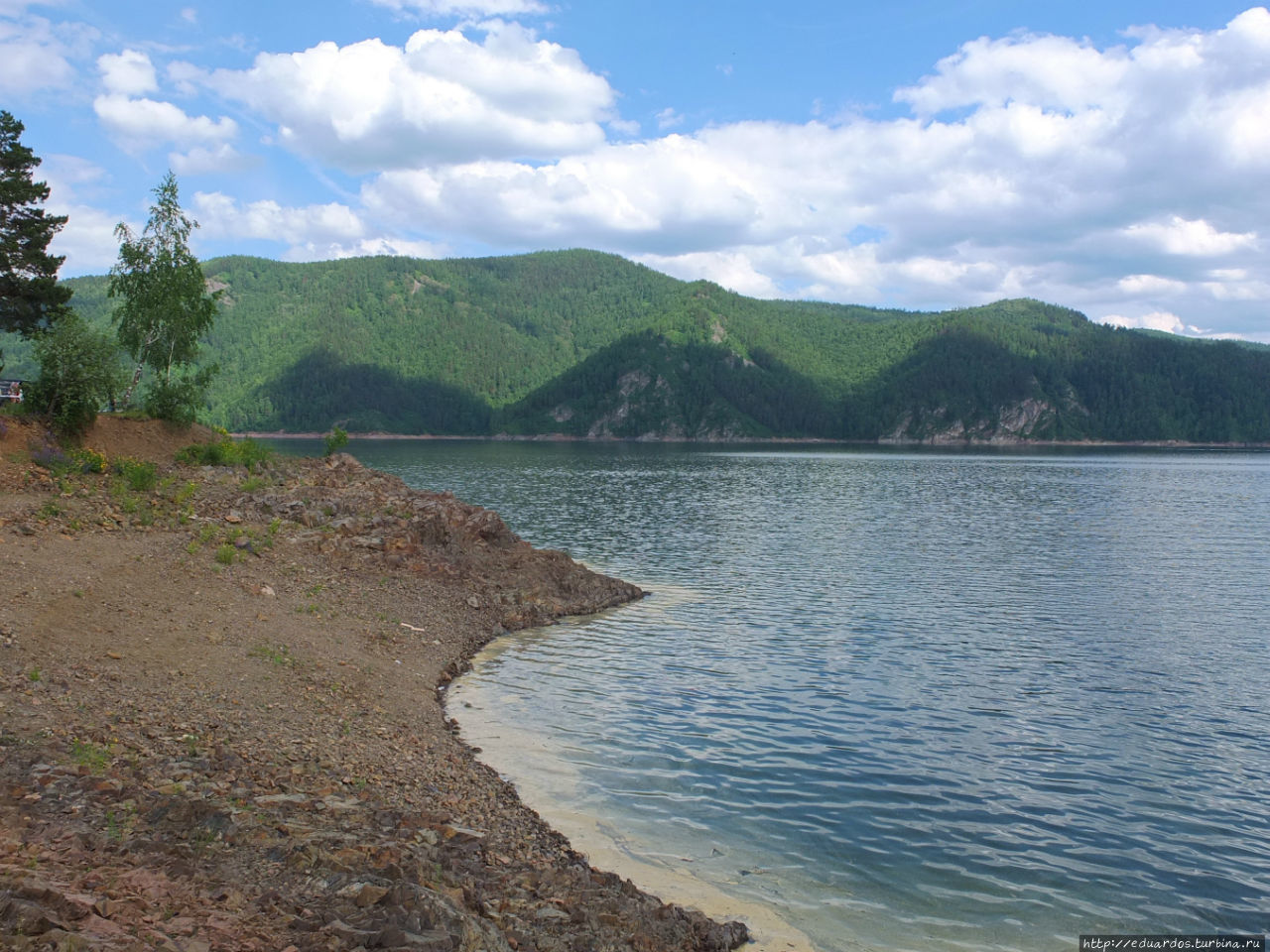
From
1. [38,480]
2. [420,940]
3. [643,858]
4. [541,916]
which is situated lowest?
[643,858]

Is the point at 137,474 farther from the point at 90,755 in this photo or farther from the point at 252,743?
the point at 90,755

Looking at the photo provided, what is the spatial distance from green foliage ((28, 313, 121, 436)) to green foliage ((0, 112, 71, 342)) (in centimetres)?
386

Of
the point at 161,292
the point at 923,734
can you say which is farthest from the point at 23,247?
the point at 923,734

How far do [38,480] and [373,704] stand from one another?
51.9ft

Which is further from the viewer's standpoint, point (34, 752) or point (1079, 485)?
point (1079, 485)

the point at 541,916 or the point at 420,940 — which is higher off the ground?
the point at 420,940

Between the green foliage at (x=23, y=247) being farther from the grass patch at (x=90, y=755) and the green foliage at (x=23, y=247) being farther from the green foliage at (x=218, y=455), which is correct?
the grass patch at (x=90, y=755)

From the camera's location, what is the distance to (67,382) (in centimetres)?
2844

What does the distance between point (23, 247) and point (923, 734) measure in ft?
115

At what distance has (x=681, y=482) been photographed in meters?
84.9

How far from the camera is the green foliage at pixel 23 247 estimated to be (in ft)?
103

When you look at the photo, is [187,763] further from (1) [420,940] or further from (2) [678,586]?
(2) [678,586]

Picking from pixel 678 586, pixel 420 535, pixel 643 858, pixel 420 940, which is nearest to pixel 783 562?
pixel 678 586

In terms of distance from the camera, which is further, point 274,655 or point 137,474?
point 137,474
